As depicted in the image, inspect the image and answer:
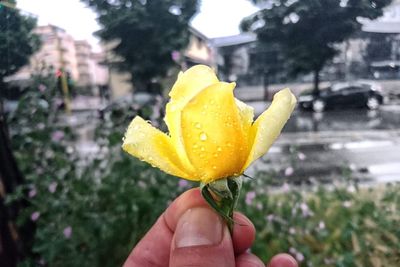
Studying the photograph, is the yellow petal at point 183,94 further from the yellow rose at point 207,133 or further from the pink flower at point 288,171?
the pink flower at point 288,171

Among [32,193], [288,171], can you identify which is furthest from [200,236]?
[288,171]

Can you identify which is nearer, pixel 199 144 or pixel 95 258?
pixel 199 144

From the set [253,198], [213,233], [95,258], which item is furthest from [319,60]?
[213,233]

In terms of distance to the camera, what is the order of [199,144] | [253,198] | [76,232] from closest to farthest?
[199,144] → [76,232] → [253,198]

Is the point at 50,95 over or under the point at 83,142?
over

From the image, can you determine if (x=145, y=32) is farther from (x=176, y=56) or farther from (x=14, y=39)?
(x=14, y=39)

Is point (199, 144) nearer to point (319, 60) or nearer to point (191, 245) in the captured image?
point (191, 245)

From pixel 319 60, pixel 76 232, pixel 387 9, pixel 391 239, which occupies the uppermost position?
pixel 387 9

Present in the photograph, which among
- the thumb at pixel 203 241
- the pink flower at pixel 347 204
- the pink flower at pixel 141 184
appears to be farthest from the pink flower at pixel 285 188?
the thumb at pixel 203 241
